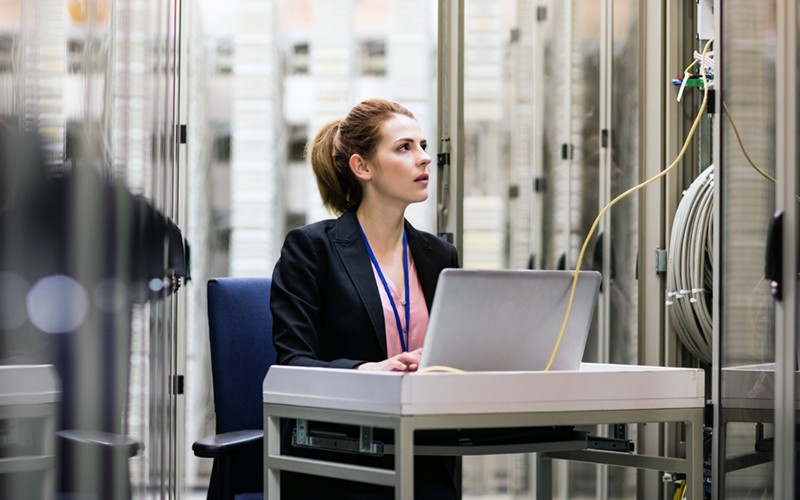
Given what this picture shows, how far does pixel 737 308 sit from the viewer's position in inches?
85.3

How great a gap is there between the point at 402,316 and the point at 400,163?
0.33 m

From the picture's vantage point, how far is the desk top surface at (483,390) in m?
1.47

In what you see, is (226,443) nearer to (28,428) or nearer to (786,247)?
(28,428)

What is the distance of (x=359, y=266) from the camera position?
215cm

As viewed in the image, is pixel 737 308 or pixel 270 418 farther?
pixel 737 308

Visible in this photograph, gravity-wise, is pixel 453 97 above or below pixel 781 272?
above

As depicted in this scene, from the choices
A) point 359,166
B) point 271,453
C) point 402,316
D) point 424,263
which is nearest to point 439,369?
point 271,453

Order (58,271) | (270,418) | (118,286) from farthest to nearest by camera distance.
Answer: (270,418) < (118,286) < (58,271)

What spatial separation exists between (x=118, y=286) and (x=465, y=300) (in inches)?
20.2

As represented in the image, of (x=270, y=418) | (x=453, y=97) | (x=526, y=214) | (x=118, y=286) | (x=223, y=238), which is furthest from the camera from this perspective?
(x=223, y=238)

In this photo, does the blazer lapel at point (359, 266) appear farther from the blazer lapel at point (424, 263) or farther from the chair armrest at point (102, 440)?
the chair armrest at point (102, 440)

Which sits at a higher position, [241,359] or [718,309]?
[718,309]

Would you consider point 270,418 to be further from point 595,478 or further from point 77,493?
point 595,478

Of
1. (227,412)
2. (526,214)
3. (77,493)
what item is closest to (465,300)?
(77,493)
